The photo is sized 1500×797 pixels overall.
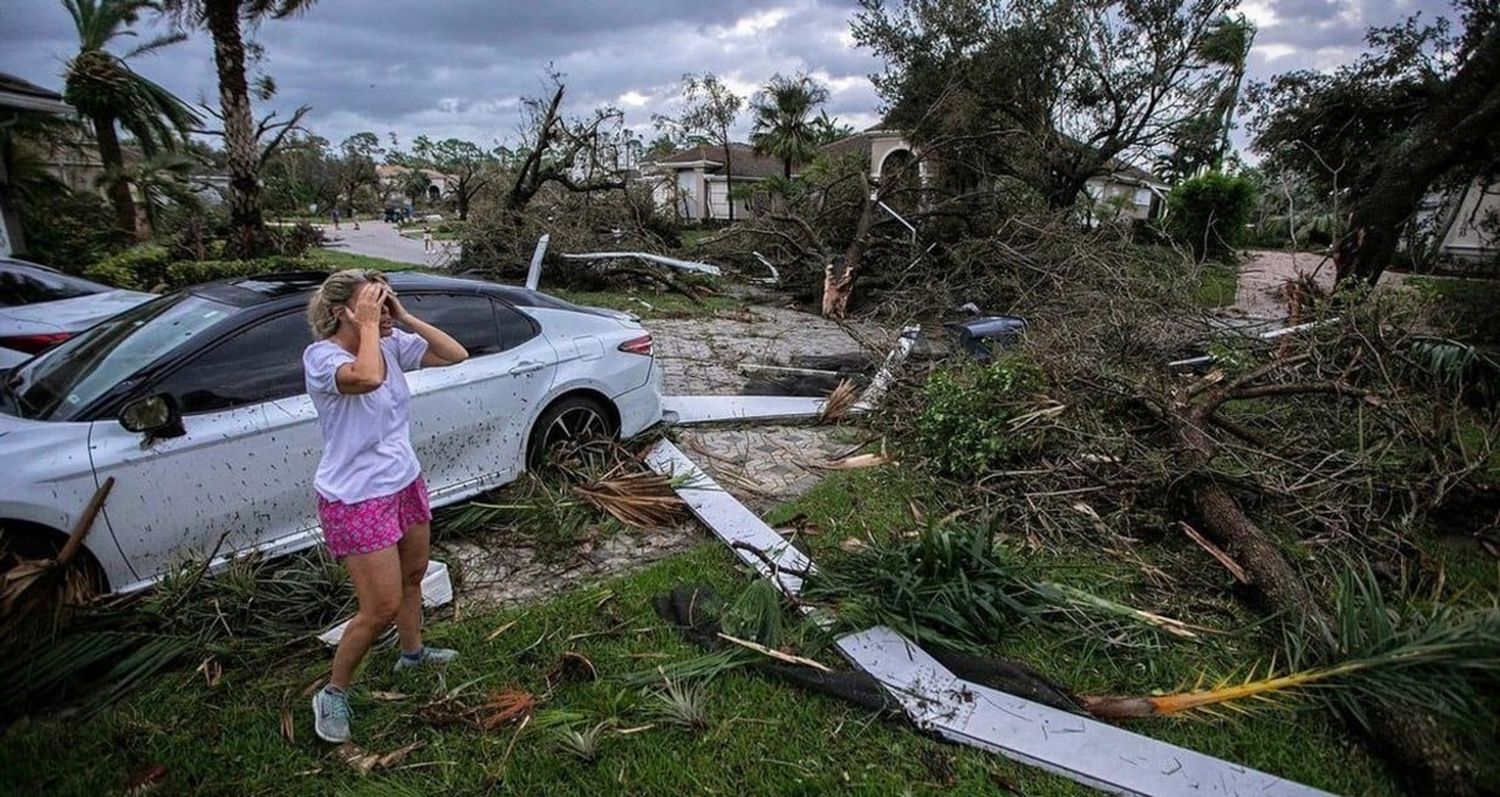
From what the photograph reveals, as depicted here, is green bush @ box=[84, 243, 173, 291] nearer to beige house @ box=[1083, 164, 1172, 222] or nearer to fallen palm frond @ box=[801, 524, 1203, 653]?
fallen palm frond @ box=[801, 524, 1203, 653]

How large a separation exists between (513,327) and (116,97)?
17.5 meters

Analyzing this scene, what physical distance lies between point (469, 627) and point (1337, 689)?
3611mm

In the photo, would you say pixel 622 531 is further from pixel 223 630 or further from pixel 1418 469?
pixel 1418 469

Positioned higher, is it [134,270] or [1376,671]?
[134,270]

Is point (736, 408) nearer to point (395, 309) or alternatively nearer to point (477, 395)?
point (477, 395)

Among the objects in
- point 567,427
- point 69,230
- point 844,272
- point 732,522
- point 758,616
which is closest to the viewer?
point 758,616

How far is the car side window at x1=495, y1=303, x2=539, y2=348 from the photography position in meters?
4.47

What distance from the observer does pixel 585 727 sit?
2.69 metres

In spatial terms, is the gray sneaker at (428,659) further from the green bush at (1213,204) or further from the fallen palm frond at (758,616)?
the green bush at (1213,204)

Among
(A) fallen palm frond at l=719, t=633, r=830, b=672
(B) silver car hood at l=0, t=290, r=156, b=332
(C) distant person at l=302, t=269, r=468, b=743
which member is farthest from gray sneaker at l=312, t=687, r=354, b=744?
(B) silver car hood at l=0, t=290, r=156, b=332

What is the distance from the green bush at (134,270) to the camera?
463 inches

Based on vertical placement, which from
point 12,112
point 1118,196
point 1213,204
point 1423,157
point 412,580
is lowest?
point 412,580

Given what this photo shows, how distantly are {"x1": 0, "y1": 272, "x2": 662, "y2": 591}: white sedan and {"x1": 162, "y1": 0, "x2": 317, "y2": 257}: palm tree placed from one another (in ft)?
33.5

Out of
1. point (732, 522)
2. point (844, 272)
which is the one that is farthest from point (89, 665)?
point (844, 272)
